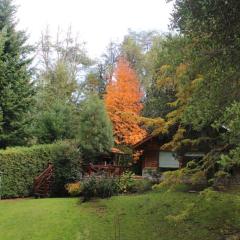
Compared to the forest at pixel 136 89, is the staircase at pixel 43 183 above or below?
below

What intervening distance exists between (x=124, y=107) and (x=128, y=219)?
64.8 ft

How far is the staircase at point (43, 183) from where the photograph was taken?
2154 cm

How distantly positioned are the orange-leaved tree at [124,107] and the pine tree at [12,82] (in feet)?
25.6

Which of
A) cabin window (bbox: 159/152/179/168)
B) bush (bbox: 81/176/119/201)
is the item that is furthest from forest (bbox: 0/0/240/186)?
bush (bbox: 81/176/119/201)

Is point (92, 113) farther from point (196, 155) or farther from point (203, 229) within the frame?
point (203, 229)

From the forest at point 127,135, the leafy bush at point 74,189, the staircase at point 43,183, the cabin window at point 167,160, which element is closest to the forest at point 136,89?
the forest at point 127,135

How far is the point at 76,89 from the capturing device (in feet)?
129

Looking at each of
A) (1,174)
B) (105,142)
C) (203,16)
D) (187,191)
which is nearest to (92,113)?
(105,142)

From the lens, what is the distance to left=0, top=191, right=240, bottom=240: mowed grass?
40.1 feet

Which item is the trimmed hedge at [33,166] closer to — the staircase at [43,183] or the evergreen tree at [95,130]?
the staircase at [43,183]

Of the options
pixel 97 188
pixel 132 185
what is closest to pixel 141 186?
pixel 132 185

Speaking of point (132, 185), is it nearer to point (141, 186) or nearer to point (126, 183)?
point (126, 183)

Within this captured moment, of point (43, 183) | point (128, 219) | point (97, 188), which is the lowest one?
point (128, 219)

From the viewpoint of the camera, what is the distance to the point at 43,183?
2194 cm
